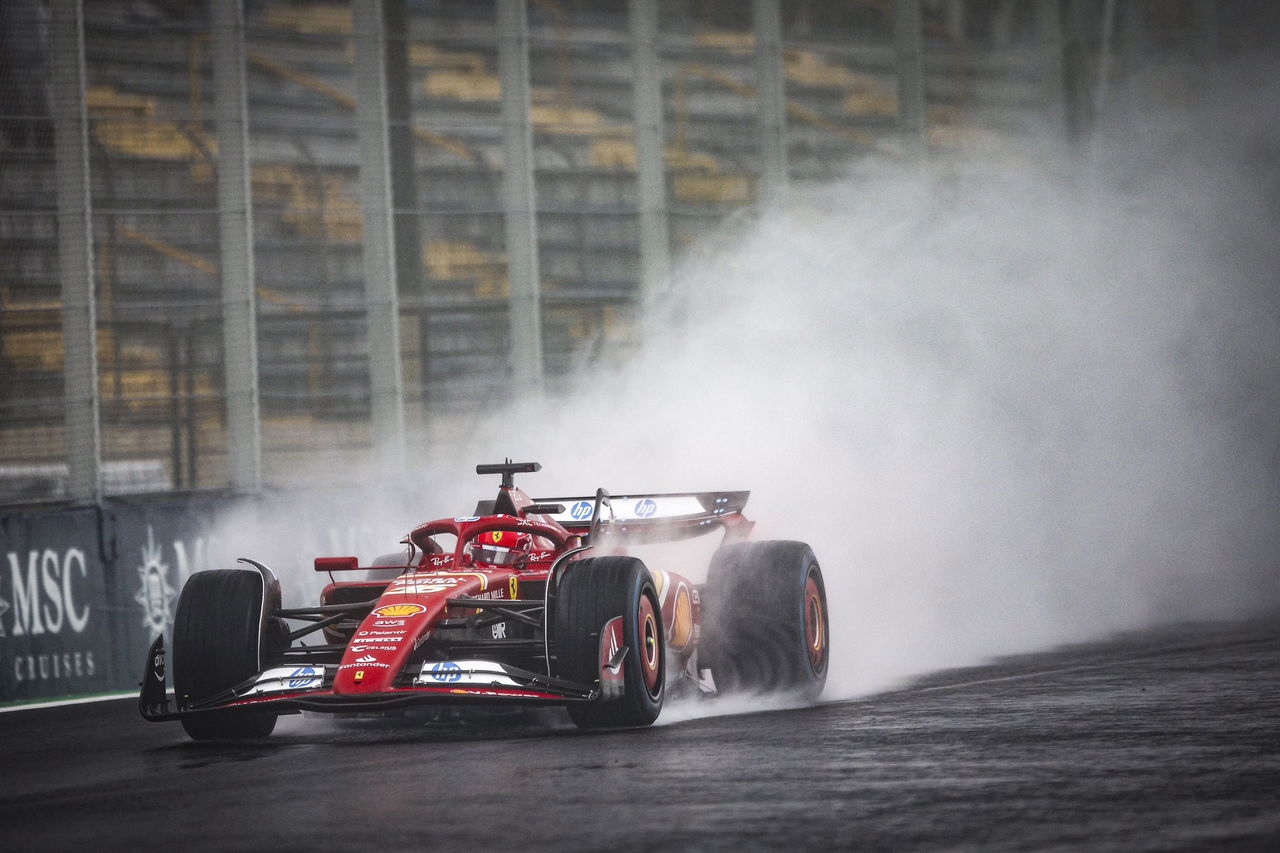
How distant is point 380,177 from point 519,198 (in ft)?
5.60

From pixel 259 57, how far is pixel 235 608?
11364 millimetres

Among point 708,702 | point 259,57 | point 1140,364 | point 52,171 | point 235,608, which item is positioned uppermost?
point 259,57

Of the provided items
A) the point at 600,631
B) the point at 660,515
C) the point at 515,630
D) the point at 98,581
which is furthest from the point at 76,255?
the point at 600,631

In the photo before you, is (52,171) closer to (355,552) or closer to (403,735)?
(355,552)

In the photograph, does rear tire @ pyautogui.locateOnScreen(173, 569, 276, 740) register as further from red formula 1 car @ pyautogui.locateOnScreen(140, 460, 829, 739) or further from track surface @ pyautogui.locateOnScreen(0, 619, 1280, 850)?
track surface @ pyautogui.locateOnScreen(0, 619, 1280, 850)

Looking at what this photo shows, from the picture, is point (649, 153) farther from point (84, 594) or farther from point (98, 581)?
point (84, 594)

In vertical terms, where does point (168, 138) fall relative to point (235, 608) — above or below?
above

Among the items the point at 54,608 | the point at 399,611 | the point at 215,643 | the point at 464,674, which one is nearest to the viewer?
the point at 464,674

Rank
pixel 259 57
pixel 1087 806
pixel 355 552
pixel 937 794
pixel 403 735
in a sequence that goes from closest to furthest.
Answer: pixel 1087 806, pixel 937 794, pixel 403 735, pixel 355 552, pixel 259 57

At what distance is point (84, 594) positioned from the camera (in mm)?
15164

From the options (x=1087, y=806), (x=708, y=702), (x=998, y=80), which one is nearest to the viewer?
(x=1087, y=806)

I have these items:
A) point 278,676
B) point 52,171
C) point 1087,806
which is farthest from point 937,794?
point 52,171

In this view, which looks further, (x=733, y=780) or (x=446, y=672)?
(x=446, y=672)

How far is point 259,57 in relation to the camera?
19.7 metres
